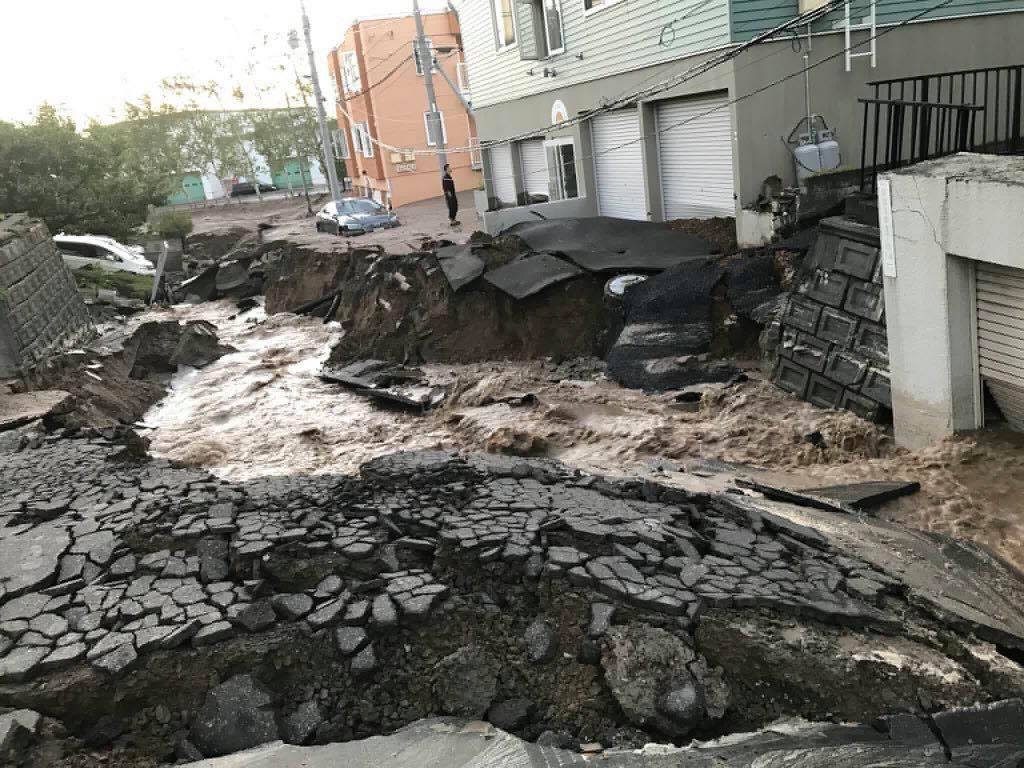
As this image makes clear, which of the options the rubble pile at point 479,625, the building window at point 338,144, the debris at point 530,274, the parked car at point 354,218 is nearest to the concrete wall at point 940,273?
Result: the rubble pile at point 479,625

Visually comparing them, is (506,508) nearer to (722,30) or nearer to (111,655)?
(111,655)

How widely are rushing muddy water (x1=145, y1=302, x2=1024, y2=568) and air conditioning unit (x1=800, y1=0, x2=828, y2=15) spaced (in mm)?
6070

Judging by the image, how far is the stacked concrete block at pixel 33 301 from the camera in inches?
497

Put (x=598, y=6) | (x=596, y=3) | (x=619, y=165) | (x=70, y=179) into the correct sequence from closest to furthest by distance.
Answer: (x=598, y=6), (x=596, y=3), (x=619, y=165), (x=70, y=179)

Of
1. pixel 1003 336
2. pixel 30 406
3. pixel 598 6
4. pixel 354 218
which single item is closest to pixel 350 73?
pixel 354 218

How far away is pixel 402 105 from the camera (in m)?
36.9

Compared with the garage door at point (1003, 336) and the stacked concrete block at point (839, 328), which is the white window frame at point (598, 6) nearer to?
the stacked concrete block at point (839, 328)

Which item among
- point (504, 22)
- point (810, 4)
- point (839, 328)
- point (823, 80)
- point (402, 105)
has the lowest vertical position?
point (839, 328)

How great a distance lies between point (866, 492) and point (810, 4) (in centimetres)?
856

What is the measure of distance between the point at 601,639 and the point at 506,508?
1.51m

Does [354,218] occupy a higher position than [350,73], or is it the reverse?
[350,73]

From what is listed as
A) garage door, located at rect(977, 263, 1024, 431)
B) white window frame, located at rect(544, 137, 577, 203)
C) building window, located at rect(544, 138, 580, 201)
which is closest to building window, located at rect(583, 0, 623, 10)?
white window frame, located at rect(544, 137, 577, 203)

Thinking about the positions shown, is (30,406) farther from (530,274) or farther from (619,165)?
(619,165)

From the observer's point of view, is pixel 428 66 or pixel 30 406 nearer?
pixel 30 406
